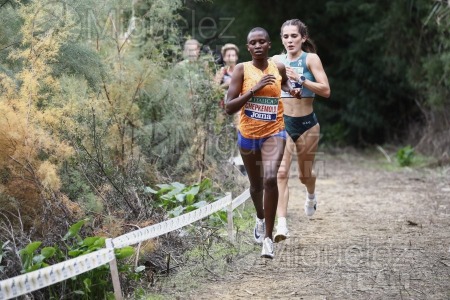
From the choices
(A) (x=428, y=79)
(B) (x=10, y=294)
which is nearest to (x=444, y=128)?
(A) (x=428, y=79)

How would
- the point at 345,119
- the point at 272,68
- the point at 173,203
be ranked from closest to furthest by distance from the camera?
the point at 272,68, the point at 173,203, the point at 345,119

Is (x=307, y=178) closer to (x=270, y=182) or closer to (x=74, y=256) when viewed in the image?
(x=270, y=182)

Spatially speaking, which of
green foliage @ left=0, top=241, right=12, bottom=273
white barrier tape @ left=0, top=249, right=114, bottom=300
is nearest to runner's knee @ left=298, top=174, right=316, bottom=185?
white barrier tape @ left=0, top=249, right=114, bottom=300

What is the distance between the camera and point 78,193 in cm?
655

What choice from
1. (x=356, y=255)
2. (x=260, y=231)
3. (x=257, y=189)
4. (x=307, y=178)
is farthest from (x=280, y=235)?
(x=307, y=178)

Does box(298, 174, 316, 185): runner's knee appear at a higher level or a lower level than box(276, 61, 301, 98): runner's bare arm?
lower

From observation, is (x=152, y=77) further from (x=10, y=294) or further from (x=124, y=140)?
(x=10, y=294)

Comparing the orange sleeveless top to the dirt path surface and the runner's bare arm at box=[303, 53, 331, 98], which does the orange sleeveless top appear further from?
the dirt path surface

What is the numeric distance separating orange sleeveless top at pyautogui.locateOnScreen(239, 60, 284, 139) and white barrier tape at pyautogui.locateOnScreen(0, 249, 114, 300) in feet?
6.30

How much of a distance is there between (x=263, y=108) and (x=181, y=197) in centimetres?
151

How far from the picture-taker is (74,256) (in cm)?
523

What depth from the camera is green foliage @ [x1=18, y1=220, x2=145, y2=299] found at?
5.01m

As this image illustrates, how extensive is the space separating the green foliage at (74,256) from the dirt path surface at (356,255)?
1.91ft

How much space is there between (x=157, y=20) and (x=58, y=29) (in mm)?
2123
